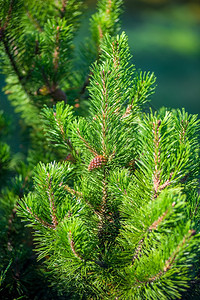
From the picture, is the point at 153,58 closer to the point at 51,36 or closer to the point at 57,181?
the point at 51,36

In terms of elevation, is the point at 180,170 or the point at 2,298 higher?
the point at 180,170

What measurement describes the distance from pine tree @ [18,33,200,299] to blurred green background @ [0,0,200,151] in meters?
2.26

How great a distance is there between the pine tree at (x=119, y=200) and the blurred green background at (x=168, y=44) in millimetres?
2259

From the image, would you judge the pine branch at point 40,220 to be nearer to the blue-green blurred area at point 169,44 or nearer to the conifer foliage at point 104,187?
the conifer foliage at point 104,187

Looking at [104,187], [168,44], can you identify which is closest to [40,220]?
[104,187]

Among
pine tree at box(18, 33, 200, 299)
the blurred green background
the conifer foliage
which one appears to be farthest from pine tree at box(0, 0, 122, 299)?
the blurred green background

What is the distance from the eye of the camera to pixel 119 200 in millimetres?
571

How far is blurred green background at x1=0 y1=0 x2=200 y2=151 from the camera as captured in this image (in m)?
3.01

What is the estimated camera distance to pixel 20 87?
858 mm

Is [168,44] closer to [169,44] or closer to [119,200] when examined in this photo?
[169,44]

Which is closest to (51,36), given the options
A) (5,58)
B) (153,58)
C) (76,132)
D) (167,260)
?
(5,58)

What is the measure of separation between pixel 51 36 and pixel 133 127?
0.97 ft

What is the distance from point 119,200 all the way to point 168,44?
314cm

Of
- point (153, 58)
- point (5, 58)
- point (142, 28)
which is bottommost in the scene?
point (153, 58)
